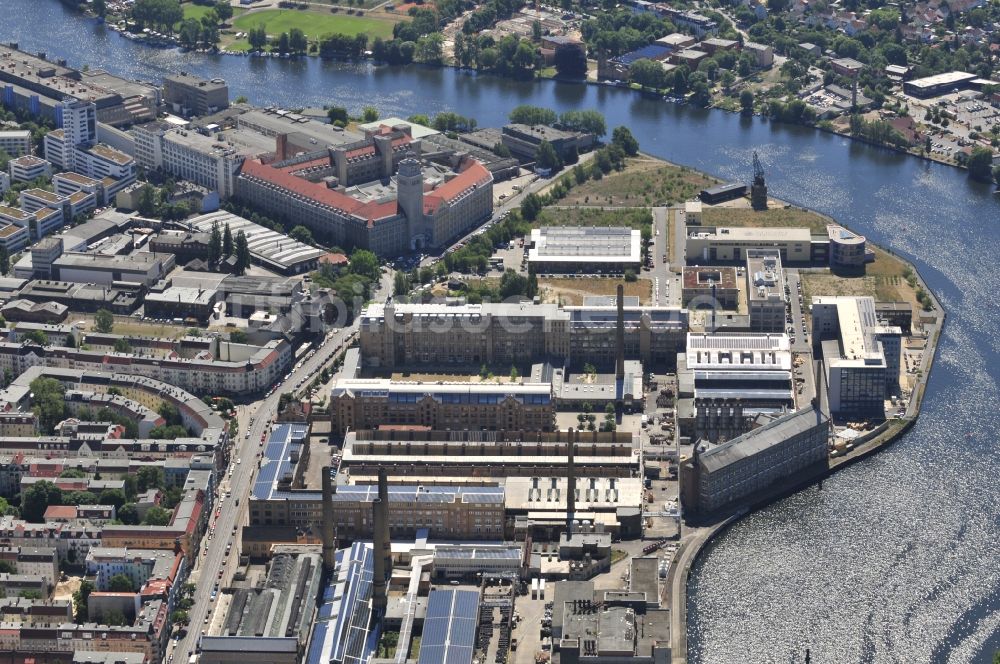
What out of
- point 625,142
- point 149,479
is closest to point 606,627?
point 149,479

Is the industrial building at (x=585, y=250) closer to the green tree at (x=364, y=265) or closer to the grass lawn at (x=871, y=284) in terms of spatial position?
the green tree at (x=364, y=265)

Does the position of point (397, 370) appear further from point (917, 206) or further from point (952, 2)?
point (952, 2)

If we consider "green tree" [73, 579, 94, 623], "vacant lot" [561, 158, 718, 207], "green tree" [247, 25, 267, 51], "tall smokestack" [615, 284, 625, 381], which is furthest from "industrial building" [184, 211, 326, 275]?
"green tree" [247, 25, 267, 51]

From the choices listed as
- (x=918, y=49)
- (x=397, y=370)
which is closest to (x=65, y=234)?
(x=397, y=370)

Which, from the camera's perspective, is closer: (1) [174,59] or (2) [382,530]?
(2) [382,530]

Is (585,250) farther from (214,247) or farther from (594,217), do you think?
(214,247)

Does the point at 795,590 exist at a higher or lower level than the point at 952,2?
lower

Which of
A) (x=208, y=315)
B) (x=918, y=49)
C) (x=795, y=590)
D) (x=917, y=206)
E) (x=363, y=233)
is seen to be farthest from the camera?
(x=918, y=49)
